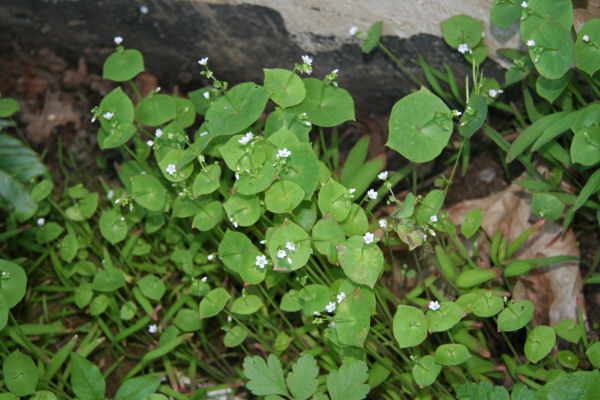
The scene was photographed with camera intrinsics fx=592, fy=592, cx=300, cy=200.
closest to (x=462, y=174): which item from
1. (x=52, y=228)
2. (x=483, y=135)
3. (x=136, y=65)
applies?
(x=483, y=135)

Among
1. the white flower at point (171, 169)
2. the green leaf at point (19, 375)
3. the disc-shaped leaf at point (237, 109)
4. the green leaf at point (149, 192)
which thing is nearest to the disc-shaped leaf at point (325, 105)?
the disc-shaped leaf at point (237, 109)

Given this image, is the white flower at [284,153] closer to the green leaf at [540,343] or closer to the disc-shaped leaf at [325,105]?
the disc-shaped leaf at [325,105]

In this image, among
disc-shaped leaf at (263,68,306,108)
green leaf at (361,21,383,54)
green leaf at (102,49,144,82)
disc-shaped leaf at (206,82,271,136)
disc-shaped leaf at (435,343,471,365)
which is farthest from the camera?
green leaf at (361,21,383,54)

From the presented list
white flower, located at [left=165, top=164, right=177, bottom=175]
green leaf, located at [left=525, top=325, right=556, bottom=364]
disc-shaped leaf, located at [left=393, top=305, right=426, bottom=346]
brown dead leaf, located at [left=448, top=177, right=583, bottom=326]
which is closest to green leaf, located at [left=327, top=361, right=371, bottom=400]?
disc-shaped leaf, located at [left=393, top=305, right=426, bottom=346]

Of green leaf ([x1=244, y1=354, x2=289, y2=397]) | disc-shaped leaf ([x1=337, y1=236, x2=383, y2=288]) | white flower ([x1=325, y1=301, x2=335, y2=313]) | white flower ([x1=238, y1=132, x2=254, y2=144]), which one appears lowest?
green leaf ([x1=244, y1=354, x2=289, y2=397])

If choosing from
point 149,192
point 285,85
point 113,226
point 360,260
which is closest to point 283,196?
point 360,260

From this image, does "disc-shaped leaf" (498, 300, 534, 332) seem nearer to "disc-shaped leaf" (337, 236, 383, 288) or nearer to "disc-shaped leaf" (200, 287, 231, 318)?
"disc-shaped leaf" (337, 236, 383, 288)

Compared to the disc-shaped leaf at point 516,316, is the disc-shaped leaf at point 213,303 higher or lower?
lower
